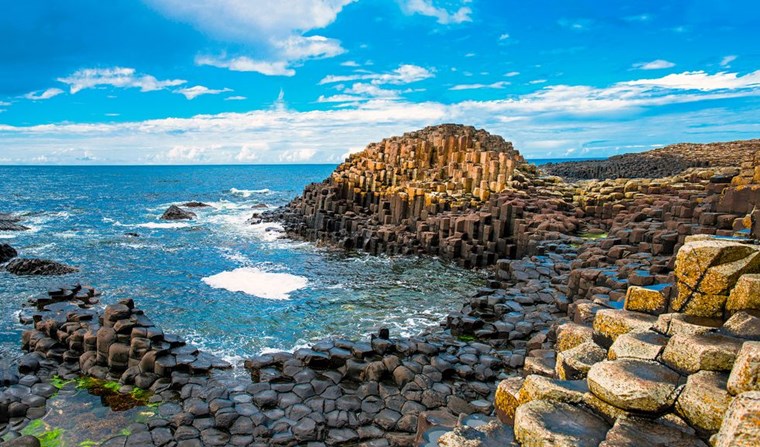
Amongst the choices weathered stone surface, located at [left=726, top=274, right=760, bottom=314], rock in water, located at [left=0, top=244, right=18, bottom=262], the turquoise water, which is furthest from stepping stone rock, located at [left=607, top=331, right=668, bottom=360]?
rock in water, located at [left=0, top=244, right=18, bottom=262]

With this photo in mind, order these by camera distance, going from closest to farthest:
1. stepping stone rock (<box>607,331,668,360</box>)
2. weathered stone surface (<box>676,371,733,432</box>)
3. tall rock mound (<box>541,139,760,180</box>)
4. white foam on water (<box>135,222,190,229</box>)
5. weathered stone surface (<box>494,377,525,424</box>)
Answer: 1. weathered stone surface (<box>676,371,733,432</box>)
2. stepping stone rock (<box>607,331,668,360</box>)
3. weathered stone surface (<box>494,377,525,424</box>)
4. white foam on water (<box>135,222,190,229</box>)
5. tall rock mound (<box>541,139,760,180</box>)

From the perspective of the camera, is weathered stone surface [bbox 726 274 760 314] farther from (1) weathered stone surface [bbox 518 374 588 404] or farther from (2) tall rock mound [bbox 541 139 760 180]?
(2) tall rock mound [bbox 541 139 760 180]

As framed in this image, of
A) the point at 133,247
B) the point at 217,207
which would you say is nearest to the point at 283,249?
the point at 133,247

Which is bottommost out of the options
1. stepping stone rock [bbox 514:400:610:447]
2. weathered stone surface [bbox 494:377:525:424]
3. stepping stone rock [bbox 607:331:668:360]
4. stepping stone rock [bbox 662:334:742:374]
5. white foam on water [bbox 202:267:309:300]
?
white foam on water [bbox 202:267:309:300]

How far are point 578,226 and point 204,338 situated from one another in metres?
18.0

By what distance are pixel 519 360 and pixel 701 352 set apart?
596 cm

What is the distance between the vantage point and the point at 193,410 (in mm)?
8273

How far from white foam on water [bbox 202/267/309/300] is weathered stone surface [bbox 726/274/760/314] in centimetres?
1394

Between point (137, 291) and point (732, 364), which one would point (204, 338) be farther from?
point (732, 364)

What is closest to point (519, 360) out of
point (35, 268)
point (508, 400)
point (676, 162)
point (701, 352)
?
point (508, 400)

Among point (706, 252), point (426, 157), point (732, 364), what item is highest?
point (426, 157)

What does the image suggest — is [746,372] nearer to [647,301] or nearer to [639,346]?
[639,346]

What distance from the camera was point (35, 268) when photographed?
2034 centimetres

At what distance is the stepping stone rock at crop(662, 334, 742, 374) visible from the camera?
4.50 m
